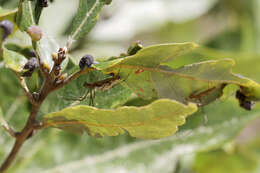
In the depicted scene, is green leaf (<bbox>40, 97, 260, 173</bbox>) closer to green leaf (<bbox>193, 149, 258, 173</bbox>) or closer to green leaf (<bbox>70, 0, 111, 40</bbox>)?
green leaf (<bbox>193, 149, 258, 173</bbox>)

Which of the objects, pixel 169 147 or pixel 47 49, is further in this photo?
pixel 169 147

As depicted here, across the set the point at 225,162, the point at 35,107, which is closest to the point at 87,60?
the point at 35,107

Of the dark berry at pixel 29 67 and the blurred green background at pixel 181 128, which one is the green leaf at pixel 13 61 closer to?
the dark berry at pixel 29 67

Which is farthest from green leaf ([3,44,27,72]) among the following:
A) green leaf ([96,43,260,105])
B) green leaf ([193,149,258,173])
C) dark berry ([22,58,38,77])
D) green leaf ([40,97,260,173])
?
green leaf ([193,149,258,173])

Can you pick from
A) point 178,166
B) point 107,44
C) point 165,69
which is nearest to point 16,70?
point 165,69

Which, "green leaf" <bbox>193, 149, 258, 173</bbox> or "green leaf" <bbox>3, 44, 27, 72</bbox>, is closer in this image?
"green leaf" <bbox>3, 44, 27, 72</bbox>

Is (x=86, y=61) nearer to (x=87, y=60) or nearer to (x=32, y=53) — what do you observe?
(x=87, y=60)

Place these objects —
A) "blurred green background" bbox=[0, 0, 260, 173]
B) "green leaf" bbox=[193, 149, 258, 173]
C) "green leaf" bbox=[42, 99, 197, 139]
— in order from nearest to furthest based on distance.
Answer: "green leaf" bbox=[42, 99, 197, 139], "blurred green background" bbox=[0, 0, 260, 173], "green leaf" bbox=[193, 149, 258, 173]
